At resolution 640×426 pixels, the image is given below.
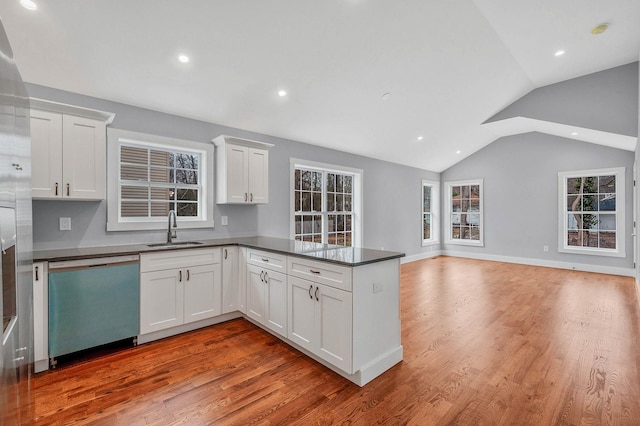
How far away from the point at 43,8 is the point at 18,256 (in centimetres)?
216

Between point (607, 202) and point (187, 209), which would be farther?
point (607, 202)

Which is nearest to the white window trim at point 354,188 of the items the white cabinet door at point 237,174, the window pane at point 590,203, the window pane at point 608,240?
the white cabinet door at point 237,174

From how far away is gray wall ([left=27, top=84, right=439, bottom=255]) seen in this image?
2.88 metres

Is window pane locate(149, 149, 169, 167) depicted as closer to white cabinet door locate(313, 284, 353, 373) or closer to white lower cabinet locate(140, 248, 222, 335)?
white lower cabinet locate(140, 248, 222, 335)

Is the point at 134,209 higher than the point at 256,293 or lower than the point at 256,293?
higher

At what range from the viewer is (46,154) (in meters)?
2.53

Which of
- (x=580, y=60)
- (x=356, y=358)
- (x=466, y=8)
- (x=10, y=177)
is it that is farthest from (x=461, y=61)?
(x=10, y=177)

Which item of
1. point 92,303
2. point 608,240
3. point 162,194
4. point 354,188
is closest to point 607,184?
point 608,240

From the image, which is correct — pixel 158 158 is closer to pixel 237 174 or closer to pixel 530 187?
pixel 237 174

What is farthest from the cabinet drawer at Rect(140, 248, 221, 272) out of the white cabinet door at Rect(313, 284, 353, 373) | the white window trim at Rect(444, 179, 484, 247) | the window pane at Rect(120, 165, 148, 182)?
the white window trim at Rect(444, 179, 484, 247)

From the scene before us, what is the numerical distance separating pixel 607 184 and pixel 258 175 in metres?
6.68

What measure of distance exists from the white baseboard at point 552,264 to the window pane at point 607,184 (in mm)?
1480

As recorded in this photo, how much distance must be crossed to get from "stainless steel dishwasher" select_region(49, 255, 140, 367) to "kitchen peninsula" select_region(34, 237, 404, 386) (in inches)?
2.1

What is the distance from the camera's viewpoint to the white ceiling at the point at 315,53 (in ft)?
8.06
